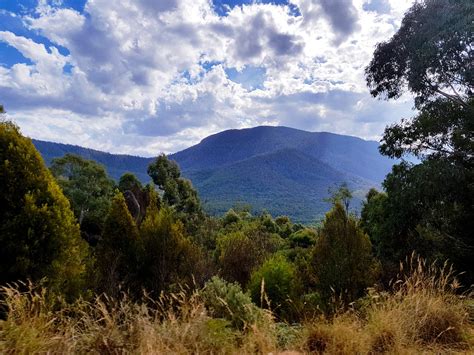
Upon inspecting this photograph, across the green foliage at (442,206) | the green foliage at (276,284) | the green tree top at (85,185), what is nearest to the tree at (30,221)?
the green foliage at (276,284)

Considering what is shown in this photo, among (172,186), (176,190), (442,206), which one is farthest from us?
(176,190)

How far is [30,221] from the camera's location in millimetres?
5879

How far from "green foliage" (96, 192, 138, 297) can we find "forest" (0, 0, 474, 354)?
4cm

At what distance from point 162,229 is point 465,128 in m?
10.0

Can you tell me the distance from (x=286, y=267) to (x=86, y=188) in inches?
963

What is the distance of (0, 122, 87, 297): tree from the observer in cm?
582

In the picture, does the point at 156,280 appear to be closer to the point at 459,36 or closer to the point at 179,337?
the point at 179,337

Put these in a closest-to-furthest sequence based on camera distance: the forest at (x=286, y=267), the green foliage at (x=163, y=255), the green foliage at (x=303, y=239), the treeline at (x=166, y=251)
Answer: the forest at (x=286, y=267)
the treeline at (x=166, y=251)
the green foliage at (x=163, y=255)
the green foliage at (x=303, y=239)

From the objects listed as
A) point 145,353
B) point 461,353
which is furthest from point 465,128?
point 145,353

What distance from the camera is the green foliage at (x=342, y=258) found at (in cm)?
1057

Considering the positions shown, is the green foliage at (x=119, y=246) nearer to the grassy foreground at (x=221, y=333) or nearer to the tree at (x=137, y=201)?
the grassy foreground at (x=221, y=333)

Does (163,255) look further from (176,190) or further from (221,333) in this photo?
(176,190)

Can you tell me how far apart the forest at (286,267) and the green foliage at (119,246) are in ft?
0.14

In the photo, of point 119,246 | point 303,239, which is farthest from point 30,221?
point 303,239
